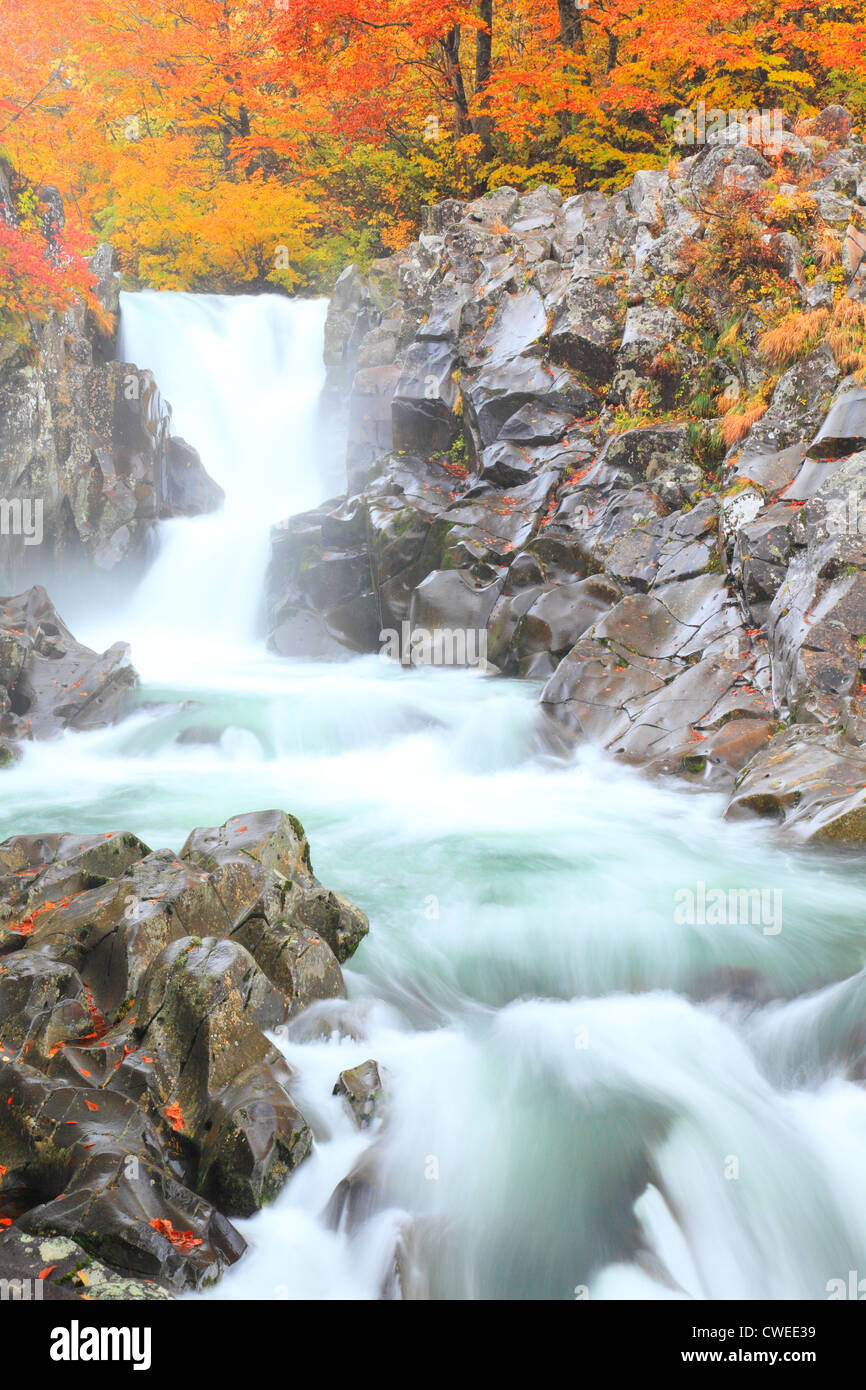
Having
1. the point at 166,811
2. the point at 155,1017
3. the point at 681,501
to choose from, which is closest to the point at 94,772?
the point at 166,811

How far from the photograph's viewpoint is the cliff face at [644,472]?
8789 millimetres

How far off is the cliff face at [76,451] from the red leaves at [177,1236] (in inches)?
533

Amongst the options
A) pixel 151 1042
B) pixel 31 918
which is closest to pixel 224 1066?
pixel 151 1042

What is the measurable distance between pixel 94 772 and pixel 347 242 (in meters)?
16.7

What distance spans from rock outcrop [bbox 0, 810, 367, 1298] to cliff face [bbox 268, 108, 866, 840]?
4398 millimetres

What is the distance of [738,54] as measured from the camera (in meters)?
15.8

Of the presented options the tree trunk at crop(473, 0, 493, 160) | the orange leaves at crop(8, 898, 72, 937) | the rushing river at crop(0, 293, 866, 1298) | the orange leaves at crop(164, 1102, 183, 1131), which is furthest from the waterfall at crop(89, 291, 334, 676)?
the orange leaves at crop(164, 1102, 183, 1131)

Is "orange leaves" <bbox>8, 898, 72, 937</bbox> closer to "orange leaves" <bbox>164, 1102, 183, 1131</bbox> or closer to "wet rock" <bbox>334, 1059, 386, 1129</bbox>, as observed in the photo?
"orange leaves" <bbox>164, 1102, 183, 1131</bbox>

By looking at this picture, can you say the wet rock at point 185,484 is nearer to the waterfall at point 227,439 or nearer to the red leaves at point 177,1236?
the waterfall at point 227,439
